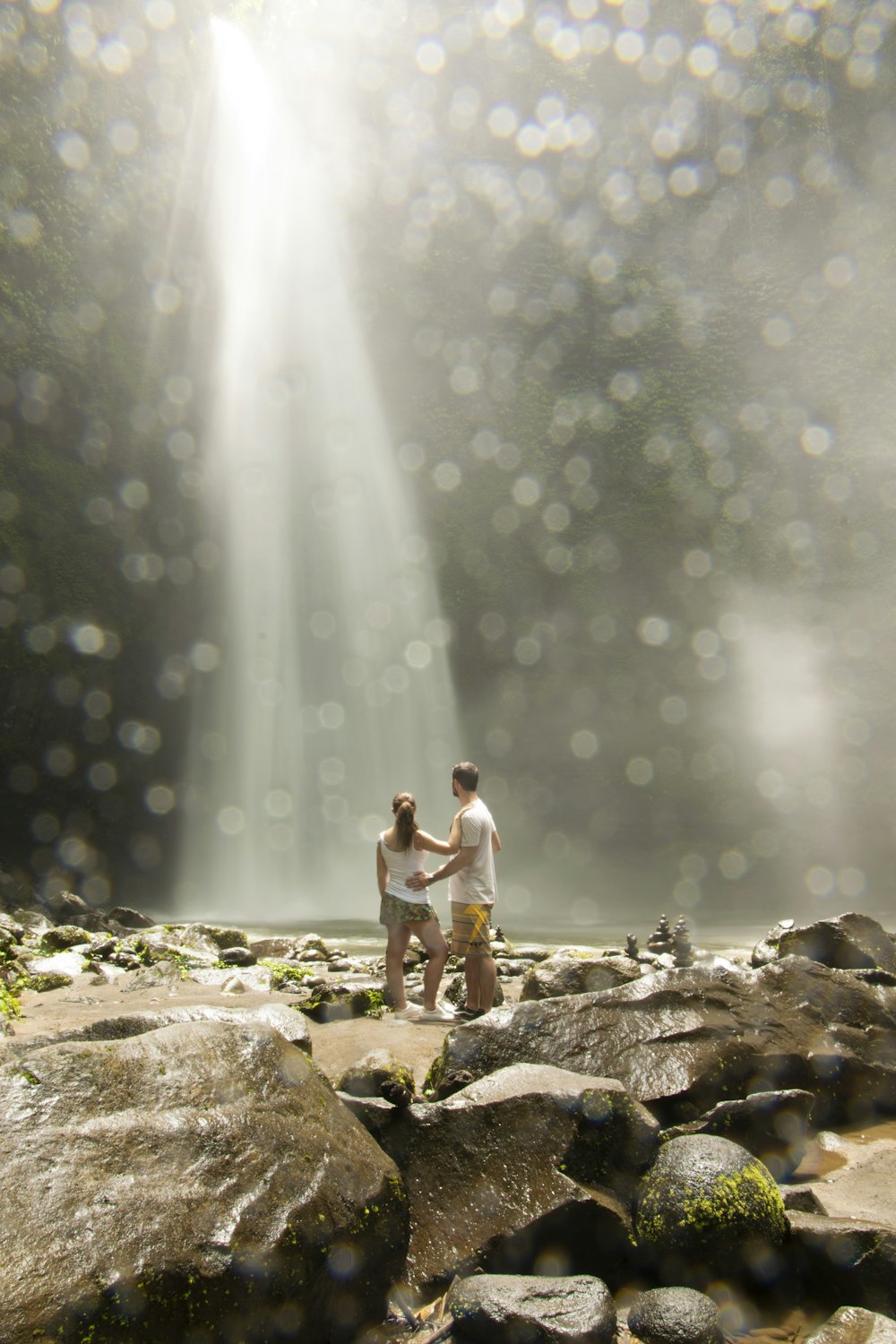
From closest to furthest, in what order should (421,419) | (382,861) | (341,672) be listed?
(382,861)
(341,672)
(421,419)

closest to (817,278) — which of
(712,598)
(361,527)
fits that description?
(712,598)

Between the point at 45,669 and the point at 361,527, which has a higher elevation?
the point at 361,527

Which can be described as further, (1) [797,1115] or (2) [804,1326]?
(1) [797,1115]

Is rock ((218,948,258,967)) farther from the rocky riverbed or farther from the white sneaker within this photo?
the rocky riverbed

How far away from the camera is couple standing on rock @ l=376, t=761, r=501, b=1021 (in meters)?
4.53

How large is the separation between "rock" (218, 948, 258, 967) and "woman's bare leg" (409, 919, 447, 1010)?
3502mm

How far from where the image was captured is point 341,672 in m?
20.5

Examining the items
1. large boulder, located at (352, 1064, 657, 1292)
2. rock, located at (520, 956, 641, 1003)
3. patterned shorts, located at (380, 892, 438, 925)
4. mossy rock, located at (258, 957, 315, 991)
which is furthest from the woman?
large boulder, located at (352, 1064, 657, 1292)

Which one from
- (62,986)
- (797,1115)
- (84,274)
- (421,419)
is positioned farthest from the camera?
(421,419)

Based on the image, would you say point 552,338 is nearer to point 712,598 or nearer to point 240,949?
point 712,598

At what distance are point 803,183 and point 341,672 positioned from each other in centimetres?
1837

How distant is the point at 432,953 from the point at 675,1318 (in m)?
2.97

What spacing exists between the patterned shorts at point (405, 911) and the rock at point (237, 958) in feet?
11.4

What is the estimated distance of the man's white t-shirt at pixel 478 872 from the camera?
4.50 meters
